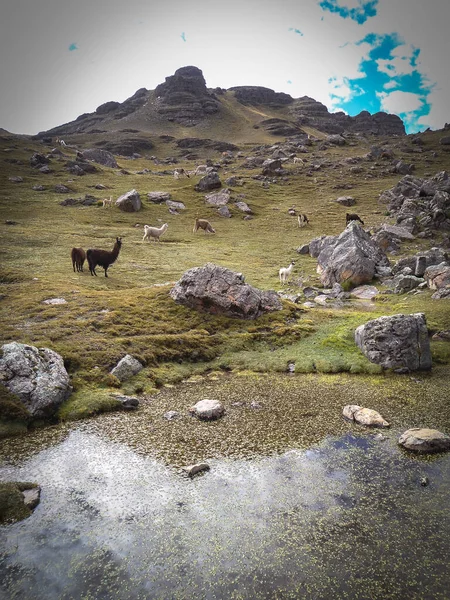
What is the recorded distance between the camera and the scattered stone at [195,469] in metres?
10.6

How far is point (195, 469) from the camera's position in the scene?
1070 cm

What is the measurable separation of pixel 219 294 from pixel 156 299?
16.6ft

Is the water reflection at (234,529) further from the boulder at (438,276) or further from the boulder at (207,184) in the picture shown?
the boulder at (207,184)

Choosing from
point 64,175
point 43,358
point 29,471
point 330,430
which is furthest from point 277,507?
point 64,175

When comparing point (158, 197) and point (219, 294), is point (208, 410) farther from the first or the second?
point (158, 197)

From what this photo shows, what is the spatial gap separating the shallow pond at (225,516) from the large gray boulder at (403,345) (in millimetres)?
5252

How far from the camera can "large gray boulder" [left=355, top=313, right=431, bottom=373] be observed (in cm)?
1823

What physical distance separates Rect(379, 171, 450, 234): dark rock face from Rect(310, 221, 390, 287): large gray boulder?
18.1m

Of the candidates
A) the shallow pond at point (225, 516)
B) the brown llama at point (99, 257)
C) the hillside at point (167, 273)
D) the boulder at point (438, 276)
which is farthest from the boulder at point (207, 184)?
the shallow pond at point (225, 516)

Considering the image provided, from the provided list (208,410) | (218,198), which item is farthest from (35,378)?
(218,198)

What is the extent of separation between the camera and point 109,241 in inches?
1933

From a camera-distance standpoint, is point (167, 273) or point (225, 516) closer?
point (225, 516)

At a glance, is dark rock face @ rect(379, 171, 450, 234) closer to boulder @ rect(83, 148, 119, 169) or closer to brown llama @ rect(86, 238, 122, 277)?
brown llama @ rect(86, 238, 122, 277)

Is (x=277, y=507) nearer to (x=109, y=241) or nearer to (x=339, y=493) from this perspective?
(x=339, y=493)
